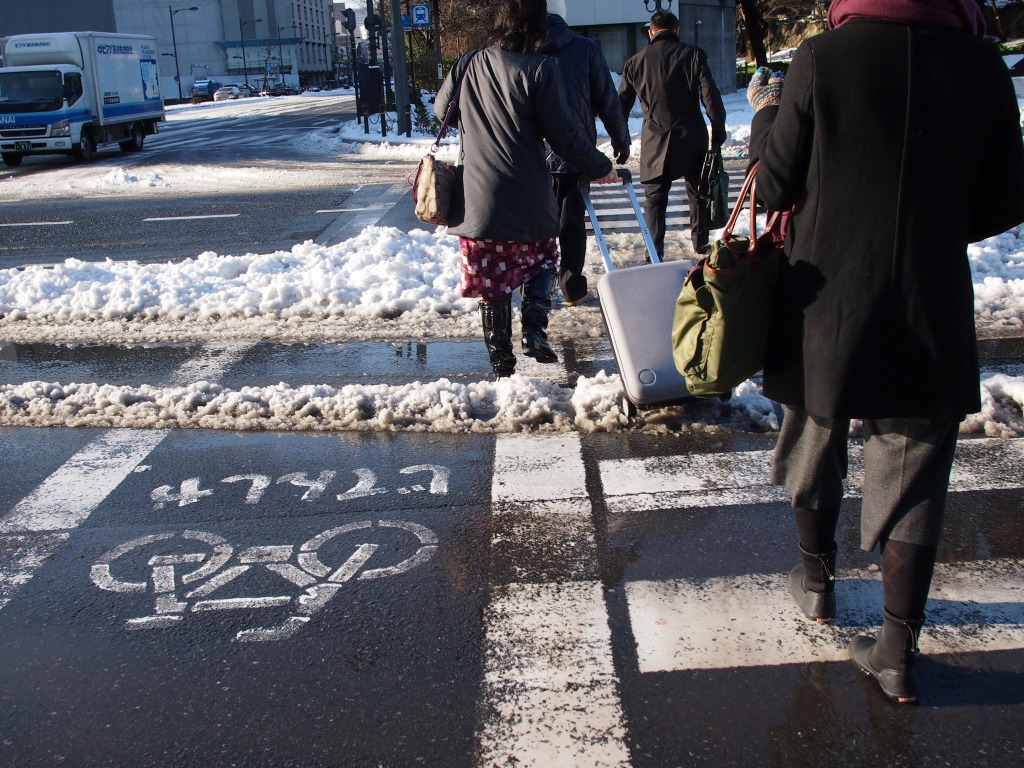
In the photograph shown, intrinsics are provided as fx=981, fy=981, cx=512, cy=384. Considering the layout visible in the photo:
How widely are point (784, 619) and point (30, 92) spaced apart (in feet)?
81.0

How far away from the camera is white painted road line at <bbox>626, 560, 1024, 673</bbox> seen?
2.77 meters

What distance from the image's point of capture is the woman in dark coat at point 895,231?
2.23 meters

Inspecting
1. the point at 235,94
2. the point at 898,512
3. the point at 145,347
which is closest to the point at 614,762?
the point at 898,512

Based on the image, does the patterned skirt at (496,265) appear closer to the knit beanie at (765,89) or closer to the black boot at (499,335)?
the black boot at (499,335)

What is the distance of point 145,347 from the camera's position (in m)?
6.45

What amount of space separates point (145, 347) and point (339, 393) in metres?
2.07

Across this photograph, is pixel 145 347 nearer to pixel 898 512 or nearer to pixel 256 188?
pixel 898 512

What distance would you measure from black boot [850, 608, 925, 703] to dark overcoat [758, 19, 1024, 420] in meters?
0.57

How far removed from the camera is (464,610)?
10.1ft

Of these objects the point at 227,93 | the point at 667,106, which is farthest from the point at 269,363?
the point at 227,93

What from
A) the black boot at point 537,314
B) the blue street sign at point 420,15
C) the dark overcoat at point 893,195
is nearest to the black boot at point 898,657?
the dark overcoat at point 893,195

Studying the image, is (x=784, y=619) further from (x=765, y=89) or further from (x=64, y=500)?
(x=64, y=500)

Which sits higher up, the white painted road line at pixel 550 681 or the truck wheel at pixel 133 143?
the truck wheel at pixel 133 143

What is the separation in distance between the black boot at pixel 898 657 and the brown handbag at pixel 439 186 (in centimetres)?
289
